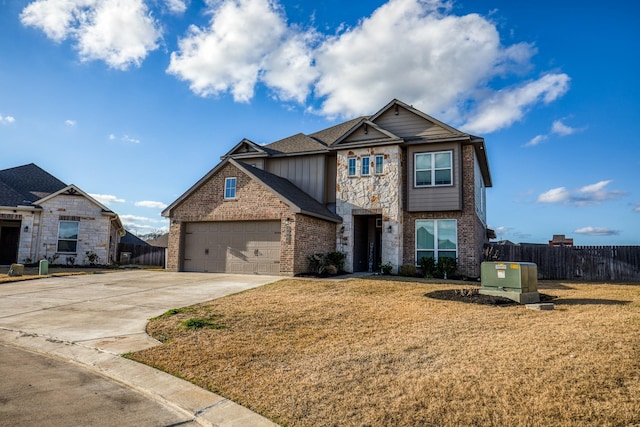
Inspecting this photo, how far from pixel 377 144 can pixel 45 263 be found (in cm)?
1484

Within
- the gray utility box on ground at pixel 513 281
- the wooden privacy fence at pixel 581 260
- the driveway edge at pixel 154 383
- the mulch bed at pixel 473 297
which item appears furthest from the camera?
the wooden privacy fence at pixel 581 260

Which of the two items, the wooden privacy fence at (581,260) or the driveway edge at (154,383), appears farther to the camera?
the wooden privacy fence at (581,260)

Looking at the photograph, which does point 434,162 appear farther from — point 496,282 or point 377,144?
point 496,282

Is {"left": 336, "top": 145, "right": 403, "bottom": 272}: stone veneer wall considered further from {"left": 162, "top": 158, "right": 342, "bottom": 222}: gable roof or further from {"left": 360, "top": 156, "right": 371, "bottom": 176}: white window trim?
{"left": 162, "top": 158, "right": 342, "bottom": 222}: gable roof

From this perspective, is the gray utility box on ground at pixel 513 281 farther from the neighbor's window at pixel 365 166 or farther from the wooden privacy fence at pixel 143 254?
the wooden privacy fence at pixel 143 254

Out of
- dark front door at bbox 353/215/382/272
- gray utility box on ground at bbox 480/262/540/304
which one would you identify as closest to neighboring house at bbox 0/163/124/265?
dark front door at bbox 353/215/382/272

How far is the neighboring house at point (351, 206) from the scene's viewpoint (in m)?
16.5

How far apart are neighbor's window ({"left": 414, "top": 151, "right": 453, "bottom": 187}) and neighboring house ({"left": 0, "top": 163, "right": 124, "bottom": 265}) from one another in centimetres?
1741

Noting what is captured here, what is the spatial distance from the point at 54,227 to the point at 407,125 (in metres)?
19.5

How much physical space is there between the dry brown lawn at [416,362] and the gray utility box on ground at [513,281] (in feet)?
2.41

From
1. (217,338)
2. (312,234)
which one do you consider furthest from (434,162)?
(217,338)

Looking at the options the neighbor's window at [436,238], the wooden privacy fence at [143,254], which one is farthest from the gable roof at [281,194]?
the wooden privacy fence at [143,254]

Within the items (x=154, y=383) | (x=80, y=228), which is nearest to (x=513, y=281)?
(x=154, y=383)

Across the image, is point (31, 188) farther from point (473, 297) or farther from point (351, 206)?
point (473, 297)
